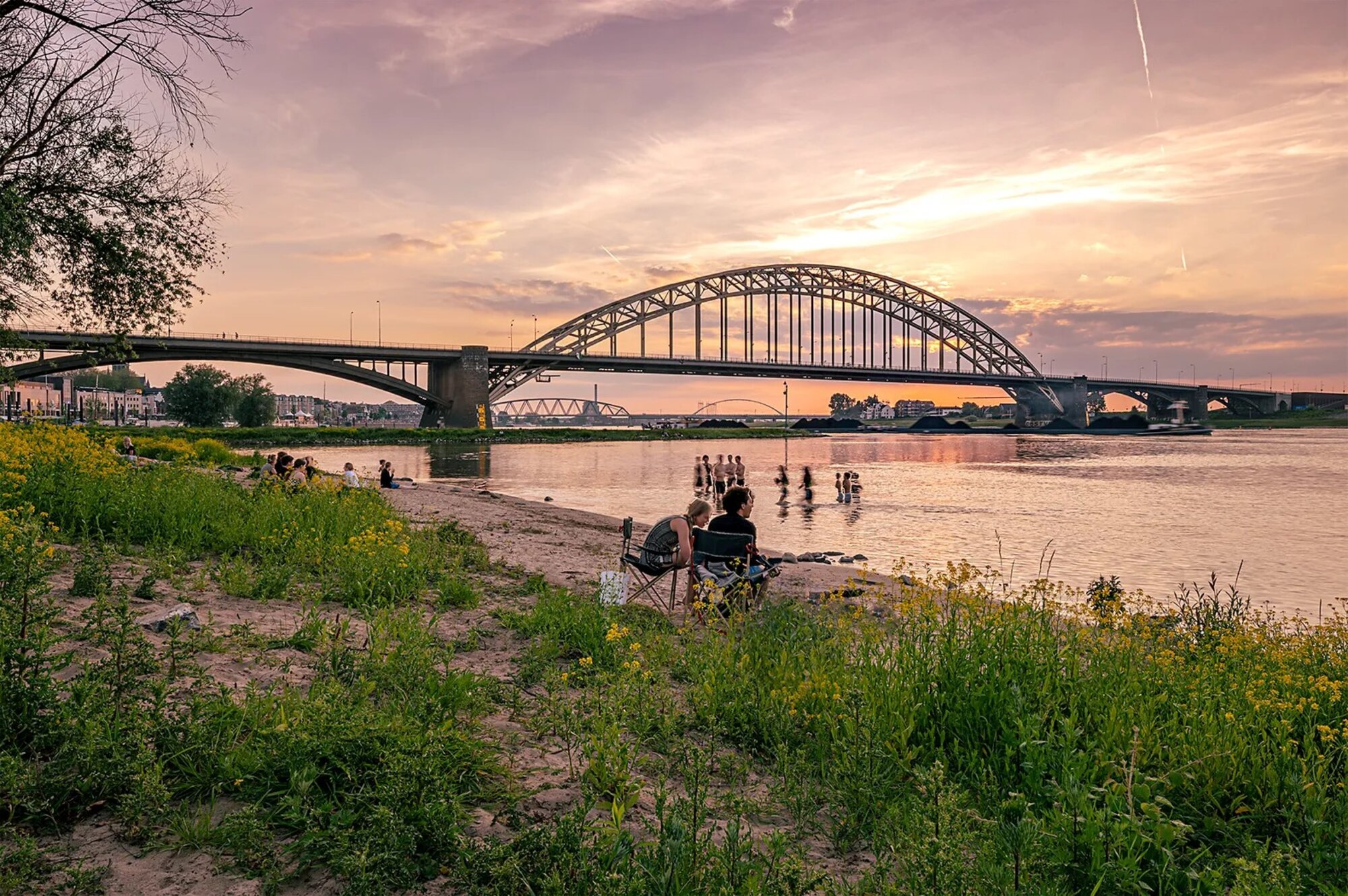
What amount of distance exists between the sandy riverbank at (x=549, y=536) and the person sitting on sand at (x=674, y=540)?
1.43 metres

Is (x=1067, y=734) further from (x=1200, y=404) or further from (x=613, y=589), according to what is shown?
(x=1200, y=404)

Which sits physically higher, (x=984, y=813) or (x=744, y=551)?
(x=744, y=551)

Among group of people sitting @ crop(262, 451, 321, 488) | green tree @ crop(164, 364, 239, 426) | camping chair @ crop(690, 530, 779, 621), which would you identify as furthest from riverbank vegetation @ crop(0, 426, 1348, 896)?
green tree @ crop(164, 364, 239, 426)

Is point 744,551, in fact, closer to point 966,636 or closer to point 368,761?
point 966,636

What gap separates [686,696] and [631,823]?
155 centimetres

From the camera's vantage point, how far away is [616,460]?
55250 millimetres

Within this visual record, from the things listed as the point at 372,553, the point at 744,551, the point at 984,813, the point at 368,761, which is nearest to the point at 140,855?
the point at 368,761

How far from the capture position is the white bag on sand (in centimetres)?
689

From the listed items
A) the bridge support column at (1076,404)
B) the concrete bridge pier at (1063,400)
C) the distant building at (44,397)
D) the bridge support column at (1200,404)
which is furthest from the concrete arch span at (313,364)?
the bridge support column at (1200,404)

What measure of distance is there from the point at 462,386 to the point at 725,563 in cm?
8904

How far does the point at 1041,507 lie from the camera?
2545 centimetres

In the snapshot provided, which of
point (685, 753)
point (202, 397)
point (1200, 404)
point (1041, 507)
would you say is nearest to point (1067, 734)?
point (685, 753)

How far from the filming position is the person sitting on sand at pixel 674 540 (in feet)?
26.3

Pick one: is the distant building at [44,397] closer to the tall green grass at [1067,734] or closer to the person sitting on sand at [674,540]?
the person sitting on sand at [674,540]
